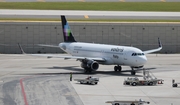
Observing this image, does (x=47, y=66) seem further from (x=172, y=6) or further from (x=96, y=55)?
(x=172, y=6)

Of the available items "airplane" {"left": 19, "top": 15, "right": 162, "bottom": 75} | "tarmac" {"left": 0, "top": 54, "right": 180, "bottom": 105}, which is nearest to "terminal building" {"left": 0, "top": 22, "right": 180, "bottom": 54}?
"tarmac" {"left": 0, "top": 54, "right": 180, "bottom": 105}

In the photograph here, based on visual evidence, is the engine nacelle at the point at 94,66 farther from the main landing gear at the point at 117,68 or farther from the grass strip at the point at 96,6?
the grass strip at the point at 96,6

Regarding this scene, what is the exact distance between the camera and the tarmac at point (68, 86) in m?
59.4

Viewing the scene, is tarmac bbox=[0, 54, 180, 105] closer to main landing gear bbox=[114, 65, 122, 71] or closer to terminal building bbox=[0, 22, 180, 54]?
main landing gear bbox=[114, 65, 122, 71]

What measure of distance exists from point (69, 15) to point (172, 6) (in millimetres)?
32823

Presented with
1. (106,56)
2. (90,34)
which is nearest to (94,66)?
(106,56)

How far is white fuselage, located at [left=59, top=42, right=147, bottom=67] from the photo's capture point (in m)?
79.1

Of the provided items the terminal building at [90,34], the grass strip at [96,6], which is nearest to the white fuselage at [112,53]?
the terminal building at [90,34]

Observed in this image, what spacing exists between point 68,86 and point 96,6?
2981 inches

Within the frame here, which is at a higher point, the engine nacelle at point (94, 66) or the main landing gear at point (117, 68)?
the engine nacelle at point (94, 66)

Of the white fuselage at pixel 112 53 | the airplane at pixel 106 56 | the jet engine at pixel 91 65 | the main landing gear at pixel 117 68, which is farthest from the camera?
the main landing gear at pixel 117 68

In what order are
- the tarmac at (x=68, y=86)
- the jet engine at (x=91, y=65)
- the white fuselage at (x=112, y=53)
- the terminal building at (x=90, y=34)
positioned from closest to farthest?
1. the tarmac at (x=68, y=86)
2. the white fuselage at (x=112, y=53)
3. the jet engine at (x=91, y=65)
4. the terminal building at (x=90, y=34)

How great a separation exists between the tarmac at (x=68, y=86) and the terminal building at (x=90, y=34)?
14559 mm

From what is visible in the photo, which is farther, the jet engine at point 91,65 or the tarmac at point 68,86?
the jet engine at point 91,65
